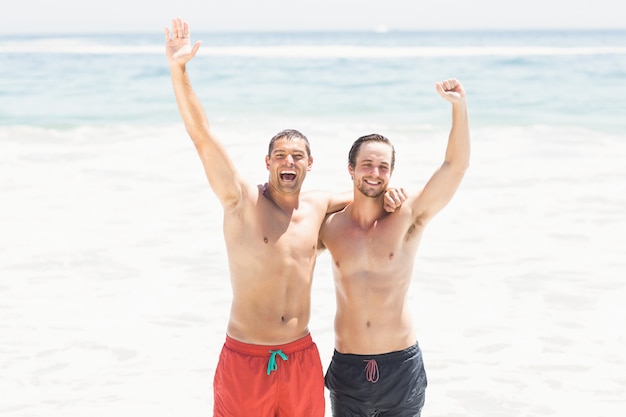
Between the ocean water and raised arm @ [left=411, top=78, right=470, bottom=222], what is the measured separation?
1.75 meters

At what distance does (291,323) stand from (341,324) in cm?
27

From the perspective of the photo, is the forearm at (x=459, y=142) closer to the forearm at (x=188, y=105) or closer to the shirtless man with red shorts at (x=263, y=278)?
the shirtless man with red shorts at (x=263, y=278)

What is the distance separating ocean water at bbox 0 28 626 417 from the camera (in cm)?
518

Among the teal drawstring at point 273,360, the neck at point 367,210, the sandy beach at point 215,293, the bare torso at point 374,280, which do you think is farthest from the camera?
the sandy beach at point 215,293

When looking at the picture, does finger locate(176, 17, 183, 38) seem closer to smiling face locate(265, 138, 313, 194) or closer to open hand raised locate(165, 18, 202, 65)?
open hand raised locate(165, 18, 202, 65)

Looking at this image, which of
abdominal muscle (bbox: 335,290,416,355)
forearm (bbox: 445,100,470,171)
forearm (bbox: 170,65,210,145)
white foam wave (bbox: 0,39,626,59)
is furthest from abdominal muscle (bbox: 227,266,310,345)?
white foam wave (bbox: 0,39,626,59)

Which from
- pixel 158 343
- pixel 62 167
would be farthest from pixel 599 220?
pixel 62 167

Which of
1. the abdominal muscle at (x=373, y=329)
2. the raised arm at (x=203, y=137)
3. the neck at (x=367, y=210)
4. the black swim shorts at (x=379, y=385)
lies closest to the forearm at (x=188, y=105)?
the raised arm at (x=203, y=137)

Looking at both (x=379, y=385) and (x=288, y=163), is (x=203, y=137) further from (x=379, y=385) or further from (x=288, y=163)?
(x=379, y=385)

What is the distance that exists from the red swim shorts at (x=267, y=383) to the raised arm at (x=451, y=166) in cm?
85

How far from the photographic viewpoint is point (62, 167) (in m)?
11.5

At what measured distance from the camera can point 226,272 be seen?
708 cm

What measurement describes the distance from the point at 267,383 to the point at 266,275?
1.47ft

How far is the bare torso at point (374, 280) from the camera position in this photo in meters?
3.55
